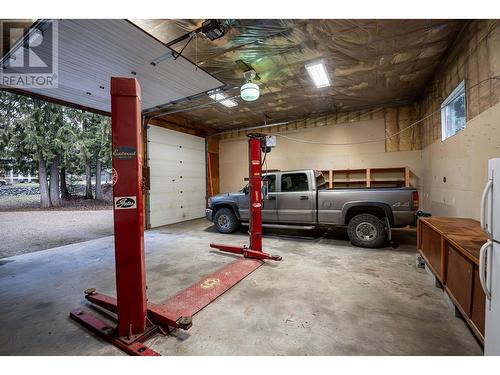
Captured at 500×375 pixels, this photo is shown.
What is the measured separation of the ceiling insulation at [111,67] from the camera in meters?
3.60

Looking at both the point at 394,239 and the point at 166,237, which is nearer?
the point at 394,239

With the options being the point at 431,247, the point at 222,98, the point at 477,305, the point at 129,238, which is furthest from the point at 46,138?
the point at 477,305

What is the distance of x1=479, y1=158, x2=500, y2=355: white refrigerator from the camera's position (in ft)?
5.19

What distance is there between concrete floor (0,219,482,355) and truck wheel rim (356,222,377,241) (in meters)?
0.34

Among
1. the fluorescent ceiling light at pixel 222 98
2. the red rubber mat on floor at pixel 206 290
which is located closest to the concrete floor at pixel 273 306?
the red rubber mat on floor at pixel 206 290

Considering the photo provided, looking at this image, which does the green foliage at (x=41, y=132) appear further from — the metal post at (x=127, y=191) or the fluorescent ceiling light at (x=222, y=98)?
the metal post at (x=127, y=191)

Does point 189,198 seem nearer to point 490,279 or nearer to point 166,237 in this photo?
point 166,237

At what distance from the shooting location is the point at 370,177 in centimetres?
762

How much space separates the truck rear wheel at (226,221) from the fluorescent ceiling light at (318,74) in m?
4.29

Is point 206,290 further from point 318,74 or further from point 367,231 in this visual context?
point 318,74

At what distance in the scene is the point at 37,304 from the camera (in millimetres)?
2908

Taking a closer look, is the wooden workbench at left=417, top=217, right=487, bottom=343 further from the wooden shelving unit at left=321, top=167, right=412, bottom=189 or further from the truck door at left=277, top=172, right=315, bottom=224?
the wooden shelving unit at left=321, top=167, right=412, bottom=189

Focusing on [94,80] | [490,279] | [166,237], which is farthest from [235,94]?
[490,279]

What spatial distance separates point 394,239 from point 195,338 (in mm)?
→ 5610
